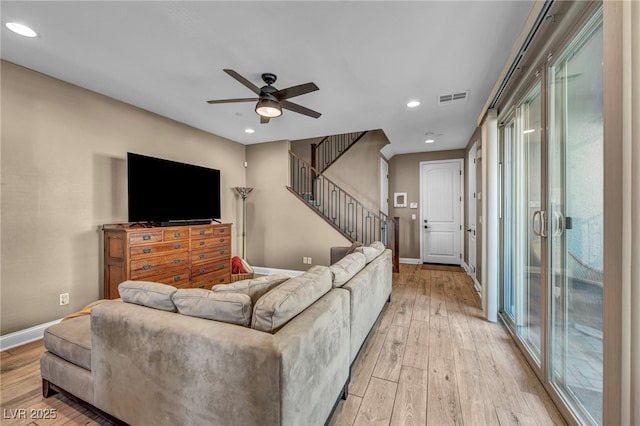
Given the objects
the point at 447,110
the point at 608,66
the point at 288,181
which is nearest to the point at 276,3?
the point at 608,66

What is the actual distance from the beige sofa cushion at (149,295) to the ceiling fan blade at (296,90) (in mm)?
1941

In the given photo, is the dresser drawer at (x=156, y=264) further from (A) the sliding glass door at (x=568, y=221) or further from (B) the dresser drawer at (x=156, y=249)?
(A) the sliding glass door at (x=568, y=221)

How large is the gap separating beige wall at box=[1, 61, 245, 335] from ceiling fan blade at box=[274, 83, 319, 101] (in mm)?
2312

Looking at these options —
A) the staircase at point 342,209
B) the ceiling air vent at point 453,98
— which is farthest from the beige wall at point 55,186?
the ceiling air vent at point 453,98

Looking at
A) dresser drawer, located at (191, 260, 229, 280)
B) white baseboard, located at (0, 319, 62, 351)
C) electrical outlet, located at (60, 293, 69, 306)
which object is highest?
dresser drawer, located at (191, 260, 229, 280)

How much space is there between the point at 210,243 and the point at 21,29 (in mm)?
2847

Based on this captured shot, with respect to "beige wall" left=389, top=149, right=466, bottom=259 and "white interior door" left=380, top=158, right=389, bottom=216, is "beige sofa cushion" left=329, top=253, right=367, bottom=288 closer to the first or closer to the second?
"white interior door" left=380, top=158, right=389, bottom=216

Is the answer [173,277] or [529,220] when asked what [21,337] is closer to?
[173,277]

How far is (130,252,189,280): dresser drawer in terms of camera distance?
300 cm

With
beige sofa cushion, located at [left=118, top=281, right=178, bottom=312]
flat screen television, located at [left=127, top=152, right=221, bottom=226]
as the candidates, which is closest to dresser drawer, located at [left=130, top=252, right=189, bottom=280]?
flat screen television, located at [left=127, top=152, right=221, bottom=226]

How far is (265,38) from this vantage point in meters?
2.13

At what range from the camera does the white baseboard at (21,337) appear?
241 centimetres

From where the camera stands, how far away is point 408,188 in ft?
20.5

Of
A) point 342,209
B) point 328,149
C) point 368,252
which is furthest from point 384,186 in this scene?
point 368,252
